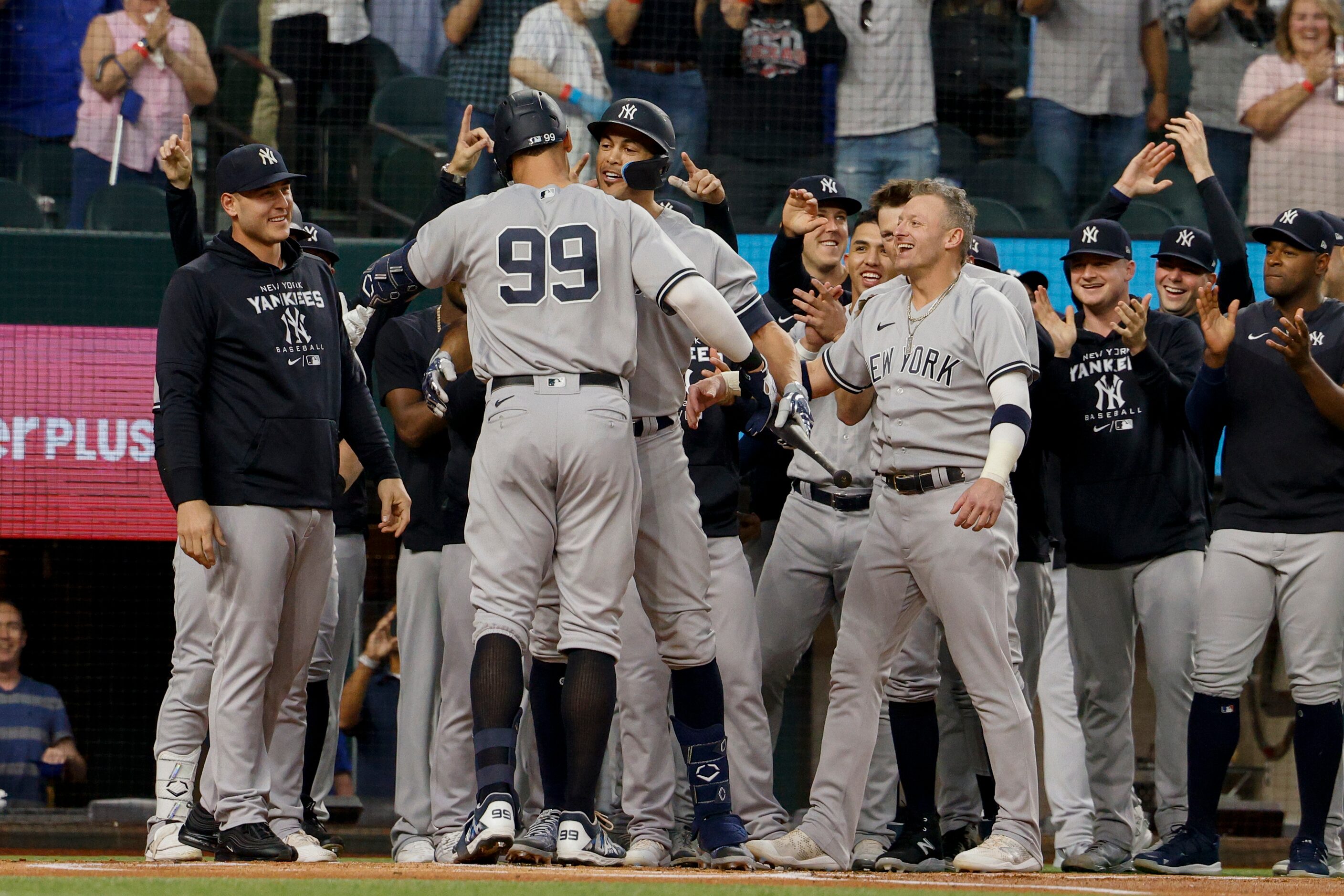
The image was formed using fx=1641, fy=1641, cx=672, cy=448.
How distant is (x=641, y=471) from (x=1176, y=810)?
245 cm

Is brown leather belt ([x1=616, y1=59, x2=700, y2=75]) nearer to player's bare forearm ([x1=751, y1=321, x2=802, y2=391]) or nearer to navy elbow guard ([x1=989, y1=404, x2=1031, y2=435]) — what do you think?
player's bare forearm ([x1=751, y1=321, x2=802, y2=391])

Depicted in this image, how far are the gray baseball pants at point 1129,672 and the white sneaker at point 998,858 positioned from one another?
122cm

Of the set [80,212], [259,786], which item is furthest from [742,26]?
[259,786]

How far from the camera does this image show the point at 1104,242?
575 centimetres

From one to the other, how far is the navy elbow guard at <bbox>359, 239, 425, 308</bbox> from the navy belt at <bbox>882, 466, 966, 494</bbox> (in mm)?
1457

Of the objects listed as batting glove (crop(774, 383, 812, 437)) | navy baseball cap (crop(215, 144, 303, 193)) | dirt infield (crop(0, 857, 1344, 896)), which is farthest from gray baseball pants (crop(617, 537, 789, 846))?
navy baseball cap (crop(215, 144, 303, 193))

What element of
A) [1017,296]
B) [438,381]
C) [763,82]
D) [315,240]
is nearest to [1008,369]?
[1017,296]

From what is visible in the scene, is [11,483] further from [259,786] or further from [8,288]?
[259,786]

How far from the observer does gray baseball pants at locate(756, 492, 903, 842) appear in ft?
18.0

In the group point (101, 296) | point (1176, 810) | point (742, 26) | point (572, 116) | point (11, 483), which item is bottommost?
point (1176, 810)

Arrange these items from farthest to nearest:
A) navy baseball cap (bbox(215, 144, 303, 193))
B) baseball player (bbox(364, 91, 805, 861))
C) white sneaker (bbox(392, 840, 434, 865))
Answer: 1. white sneaker (bbox(392, 840, 434, 865))
2. navy baseball cap (bbox(215, 144, 303, 193))
3. baseball player (bbox(364, 91, 805, 861))

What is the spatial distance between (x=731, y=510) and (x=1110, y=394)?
148 centimetres

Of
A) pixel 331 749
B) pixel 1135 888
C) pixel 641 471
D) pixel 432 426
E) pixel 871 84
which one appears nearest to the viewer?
pixel 1135 888

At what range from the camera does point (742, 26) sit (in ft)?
29.9
